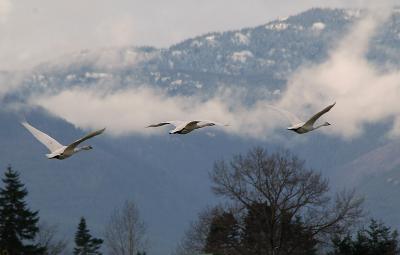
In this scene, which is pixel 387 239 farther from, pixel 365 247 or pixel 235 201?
pixel 235 201

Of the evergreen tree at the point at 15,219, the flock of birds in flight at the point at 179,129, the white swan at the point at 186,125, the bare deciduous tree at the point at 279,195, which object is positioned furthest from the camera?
the evergreen tree at the point at 15,219

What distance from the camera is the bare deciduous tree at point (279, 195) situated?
274 ft

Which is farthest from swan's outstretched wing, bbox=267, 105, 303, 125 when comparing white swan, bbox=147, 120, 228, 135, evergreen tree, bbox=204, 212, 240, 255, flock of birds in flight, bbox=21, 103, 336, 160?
evergreen tree, bbox=204, 212, 240, 255

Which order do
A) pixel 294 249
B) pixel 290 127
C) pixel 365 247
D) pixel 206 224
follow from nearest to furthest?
pixel 290 127, pixel 365 247, pixel 294 249, pixel 206 224

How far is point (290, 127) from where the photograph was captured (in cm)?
4172

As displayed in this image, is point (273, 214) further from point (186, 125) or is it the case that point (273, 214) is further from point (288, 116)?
point (186, 125)

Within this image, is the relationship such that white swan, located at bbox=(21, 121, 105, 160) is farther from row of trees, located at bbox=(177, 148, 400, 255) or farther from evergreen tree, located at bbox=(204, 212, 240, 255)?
evergreen tree, located at bbox=(204, 212, 240, 255)

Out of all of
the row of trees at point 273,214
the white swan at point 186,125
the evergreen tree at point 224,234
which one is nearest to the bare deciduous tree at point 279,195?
the row of trees at point 273,214

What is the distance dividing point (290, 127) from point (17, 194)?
47.7 metres

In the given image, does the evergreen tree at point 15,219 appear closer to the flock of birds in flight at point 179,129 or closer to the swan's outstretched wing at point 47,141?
the swan's outstretched wing at point 47,141

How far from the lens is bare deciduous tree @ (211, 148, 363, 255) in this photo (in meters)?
83.6

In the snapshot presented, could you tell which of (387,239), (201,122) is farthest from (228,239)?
(201,122)

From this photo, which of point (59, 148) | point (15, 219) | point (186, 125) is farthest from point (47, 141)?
point (15, 219)

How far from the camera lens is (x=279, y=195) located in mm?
84500
